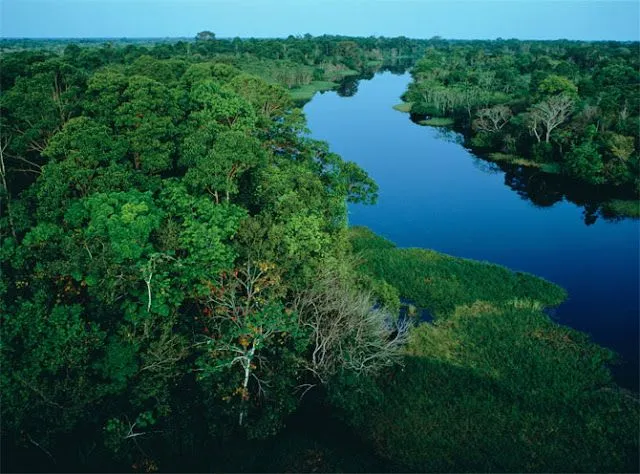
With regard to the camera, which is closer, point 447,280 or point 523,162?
point 447,280

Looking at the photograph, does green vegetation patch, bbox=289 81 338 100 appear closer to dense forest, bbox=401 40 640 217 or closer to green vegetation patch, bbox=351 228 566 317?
dense forest, bbox=401 40 640 217

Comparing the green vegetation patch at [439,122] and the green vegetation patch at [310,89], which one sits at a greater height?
the green vegetation patch at [310,89]

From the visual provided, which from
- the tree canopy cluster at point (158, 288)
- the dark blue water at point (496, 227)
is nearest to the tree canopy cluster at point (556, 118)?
the dark blue water at point (496, 227)

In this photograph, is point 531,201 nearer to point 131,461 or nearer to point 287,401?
point 287,401

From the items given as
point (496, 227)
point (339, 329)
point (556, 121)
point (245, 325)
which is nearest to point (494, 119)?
point (556, 121)

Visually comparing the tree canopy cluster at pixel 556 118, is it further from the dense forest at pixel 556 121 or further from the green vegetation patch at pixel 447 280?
the green vegetation patch at pixel 447 280

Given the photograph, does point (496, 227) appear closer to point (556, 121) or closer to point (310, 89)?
point (556, 121)

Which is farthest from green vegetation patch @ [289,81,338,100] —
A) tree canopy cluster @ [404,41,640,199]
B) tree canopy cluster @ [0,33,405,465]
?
tree canopy cluster @ [0,33,405,465]
